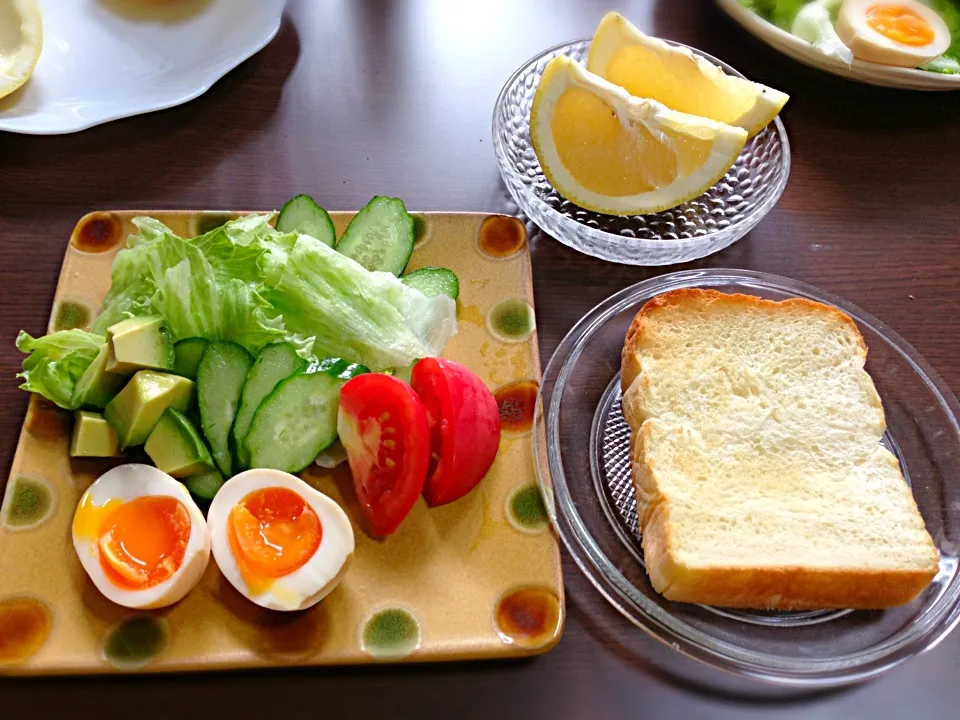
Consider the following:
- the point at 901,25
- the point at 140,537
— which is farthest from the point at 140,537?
the point at 901,25

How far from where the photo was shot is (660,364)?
5.40ft

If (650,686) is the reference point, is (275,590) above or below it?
above

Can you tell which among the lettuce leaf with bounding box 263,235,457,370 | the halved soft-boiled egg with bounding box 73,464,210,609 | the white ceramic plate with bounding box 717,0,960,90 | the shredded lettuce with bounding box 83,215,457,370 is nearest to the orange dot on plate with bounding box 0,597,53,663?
the halved soft-boiled egg with bounding box 73,464,210,609

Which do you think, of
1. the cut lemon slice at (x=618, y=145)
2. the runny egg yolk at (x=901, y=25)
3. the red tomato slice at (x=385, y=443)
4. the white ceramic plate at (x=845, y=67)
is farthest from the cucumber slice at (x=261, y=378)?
the runny egg yolk at (x=901, y=25)

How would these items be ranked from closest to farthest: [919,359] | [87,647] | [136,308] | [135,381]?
[87,647], [135,381], [136,308], [919,359]

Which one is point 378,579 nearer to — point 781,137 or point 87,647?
point 87,647

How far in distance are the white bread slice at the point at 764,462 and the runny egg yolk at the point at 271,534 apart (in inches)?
25.1

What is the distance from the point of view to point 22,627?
4.45 ft

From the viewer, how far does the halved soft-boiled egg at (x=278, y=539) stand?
1.35 metres

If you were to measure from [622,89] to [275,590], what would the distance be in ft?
4.40

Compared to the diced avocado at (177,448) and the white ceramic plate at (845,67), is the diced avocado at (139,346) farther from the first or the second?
the white ceramic plate at (845,67)

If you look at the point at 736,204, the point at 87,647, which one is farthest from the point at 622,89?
the point at 87,647

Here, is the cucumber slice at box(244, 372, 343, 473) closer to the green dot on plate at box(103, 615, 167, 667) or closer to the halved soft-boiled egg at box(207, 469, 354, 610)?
the halved soft-boiled egg at box(207, 469, 354, 610)

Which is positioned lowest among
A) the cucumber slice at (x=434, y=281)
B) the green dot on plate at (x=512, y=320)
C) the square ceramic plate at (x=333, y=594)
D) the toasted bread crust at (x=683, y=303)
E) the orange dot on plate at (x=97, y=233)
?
the square ceramic plate at (x=333, y=594)
